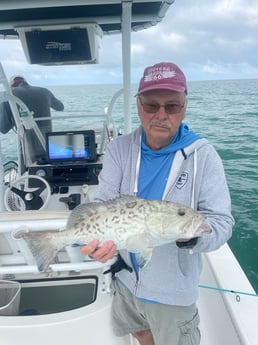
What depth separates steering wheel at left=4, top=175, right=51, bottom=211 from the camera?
4.57 meters

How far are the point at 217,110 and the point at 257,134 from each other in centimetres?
921

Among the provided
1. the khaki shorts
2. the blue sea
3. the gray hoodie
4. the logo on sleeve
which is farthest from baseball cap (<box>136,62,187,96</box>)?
the blue sea

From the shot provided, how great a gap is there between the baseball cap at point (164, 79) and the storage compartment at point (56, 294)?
202 centimetres

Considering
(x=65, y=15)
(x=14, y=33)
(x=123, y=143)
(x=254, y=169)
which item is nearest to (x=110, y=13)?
(x=65, y=15)

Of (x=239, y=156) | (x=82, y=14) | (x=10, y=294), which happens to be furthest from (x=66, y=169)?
(x=239, y=156)

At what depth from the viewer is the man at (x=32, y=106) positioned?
5980 mm

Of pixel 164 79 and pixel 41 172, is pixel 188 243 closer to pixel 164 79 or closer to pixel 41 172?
pixel 164 79

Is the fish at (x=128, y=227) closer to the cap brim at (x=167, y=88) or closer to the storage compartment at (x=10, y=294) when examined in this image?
the cap brim at (x=167, y=88)

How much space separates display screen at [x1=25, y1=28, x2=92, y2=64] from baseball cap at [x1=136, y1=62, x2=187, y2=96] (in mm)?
3324

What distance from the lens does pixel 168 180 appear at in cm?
204

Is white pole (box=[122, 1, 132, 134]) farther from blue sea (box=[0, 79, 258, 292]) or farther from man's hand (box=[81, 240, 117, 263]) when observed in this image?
man's hand (box=[81, 240, 117, 263])

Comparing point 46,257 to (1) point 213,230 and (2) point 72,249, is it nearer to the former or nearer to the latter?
(2) point 72,249

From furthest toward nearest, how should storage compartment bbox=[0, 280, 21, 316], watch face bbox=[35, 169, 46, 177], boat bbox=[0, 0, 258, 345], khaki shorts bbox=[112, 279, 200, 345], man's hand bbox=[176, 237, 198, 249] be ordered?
watch face bbox=[35, 169, 46, 177] → storage compartment bbox=[0, 280, 21, 316] → boat bbox=[0, 0, 258, 345] → khaki shorts bbox=[112, 279, 200, 345] → man's hand bbox=[176, 237, 198, 249]

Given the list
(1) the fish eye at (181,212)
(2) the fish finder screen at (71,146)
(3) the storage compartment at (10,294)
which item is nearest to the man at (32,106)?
(2) the fish finder screen at (71,146)
